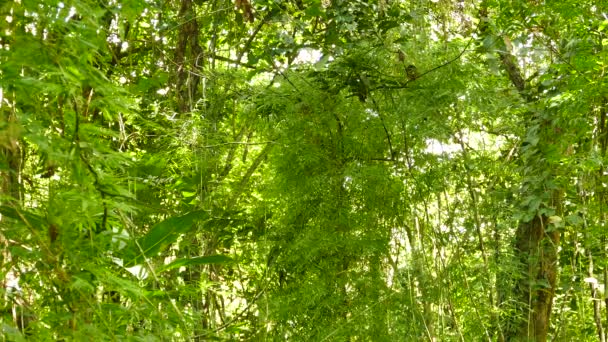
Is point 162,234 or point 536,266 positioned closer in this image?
point 162,234

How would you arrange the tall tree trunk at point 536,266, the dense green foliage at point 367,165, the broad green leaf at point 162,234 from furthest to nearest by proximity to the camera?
the tall tree trunk at point 536,266
the dense green foliage at point 367,165
the broad green leaf at point 162,234

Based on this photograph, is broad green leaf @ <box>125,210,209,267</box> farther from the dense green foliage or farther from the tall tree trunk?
the tall tree trunk

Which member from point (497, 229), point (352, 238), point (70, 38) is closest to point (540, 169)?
point (497, 229)

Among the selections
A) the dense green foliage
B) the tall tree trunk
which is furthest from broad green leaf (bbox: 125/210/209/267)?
the tall tree trunk

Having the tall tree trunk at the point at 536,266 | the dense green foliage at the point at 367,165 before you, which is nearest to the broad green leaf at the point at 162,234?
the dense green foliage at the point at 367,165

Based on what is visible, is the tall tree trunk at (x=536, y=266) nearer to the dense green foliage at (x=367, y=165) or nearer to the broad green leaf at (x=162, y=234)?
the dense green foliage at (x=367, y=165)

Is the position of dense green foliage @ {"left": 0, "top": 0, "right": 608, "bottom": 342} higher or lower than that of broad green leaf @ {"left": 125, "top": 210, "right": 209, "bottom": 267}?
higher

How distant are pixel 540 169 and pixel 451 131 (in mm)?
809

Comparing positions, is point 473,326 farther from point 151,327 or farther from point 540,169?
point 151,327

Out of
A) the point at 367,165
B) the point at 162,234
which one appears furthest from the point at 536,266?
the point at 162,234

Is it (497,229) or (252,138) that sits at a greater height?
(252,138)

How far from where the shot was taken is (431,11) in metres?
3.32

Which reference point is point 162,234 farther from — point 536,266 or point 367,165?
point 536,266

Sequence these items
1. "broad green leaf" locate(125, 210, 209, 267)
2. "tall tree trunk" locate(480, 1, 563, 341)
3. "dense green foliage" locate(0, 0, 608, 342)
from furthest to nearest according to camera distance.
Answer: "tall tree trunk" locate(480, 1, 563, 341) < "dense green foliage" locate(0, 0, 608, 342) < "broad green leaf" locate(125, 210, 209, 267)
